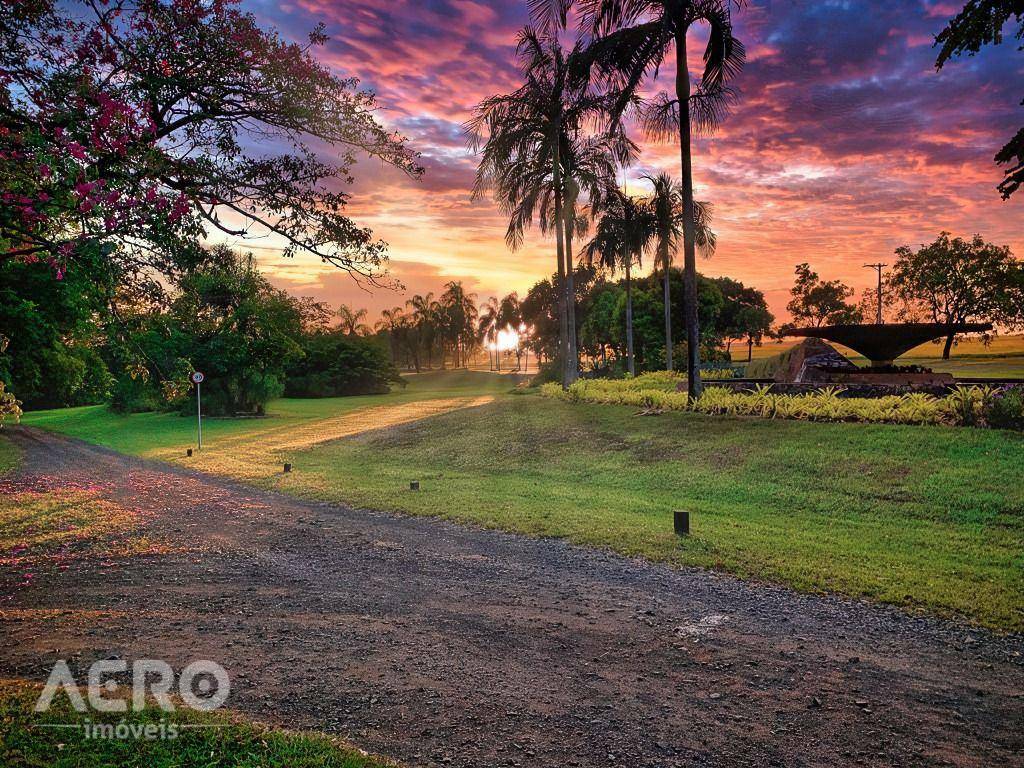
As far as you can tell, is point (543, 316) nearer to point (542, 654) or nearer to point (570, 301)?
point (570, 301)

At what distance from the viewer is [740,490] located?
11.5 metres

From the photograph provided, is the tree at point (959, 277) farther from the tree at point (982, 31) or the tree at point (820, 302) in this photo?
the tree at point (982, 31)

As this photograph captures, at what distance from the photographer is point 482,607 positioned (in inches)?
229

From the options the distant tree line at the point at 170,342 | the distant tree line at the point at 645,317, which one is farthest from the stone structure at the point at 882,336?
the distant tree line at the point at 645,317

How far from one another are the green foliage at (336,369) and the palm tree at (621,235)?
3547cm

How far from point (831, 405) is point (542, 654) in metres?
12.7

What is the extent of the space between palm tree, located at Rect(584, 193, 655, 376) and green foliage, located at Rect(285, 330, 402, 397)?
116 ft

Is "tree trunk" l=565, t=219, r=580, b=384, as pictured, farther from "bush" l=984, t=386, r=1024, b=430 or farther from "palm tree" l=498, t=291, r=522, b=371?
"palm tree" l=498, t=291, r=522, b=371

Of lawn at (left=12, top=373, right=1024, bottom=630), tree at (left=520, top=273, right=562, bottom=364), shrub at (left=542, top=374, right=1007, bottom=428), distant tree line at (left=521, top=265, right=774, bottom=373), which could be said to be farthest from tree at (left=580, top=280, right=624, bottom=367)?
lawn at (left=12, top=373, right=1024, bottom=630)

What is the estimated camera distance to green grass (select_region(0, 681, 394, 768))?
11.2 feet

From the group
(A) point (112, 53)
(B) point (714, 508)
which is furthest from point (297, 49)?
(B) point (714, 508)

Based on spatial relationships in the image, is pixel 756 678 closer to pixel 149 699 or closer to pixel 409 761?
pixel 409 761

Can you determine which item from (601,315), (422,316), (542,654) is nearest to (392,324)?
(422,316)

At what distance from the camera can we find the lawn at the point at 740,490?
705 cm
